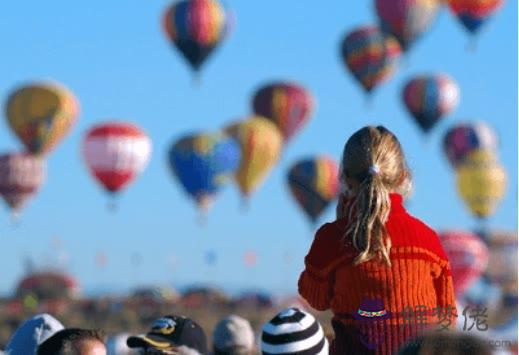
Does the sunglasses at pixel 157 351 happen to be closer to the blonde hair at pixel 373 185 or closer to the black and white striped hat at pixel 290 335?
the black and white striped hat at pixel 290 335

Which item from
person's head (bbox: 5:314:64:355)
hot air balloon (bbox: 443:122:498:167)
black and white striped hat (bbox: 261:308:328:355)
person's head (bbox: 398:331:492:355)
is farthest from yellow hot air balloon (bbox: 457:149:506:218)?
person's head (bbox: 398:331:492:355)

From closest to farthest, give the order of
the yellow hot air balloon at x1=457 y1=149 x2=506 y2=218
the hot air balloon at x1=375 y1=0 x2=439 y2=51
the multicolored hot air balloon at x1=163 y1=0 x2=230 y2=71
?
1. the multicolored hot air balloon at x1=163 y1=0 x2=230 y2=71
2. the hot air balloon at x1=375 y1=0 x2=439 y2=51
3. the yellow hot air balloon at x1=457 y1=149 x2=506 y2=218

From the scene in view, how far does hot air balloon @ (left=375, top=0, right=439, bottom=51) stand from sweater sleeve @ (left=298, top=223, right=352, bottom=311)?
125 feet

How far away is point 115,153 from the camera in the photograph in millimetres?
36219

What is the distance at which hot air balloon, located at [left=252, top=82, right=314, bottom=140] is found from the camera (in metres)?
43.8

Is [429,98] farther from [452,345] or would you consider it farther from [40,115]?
[452,345]

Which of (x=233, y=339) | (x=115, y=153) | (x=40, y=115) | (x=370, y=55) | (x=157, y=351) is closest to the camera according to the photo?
(x=157, y=351)

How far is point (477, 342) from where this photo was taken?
2.87m

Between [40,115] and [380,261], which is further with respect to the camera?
[40,115]

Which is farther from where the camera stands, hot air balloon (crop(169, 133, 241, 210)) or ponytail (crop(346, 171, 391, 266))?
hot air balloon (crop(169, 133, 241, 210))

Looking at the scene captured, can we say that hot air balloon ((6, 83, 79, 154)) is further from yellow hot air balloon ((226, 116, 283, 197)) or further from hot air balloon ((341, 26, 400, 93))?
hot air balloon ((341, 26, 400, 93))

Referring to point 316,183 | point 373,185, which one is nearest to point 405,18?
point 316,183

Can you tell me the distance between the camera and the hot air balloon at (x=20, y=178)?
4059 centimetres

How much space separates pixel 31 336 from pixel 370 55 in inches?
1537
